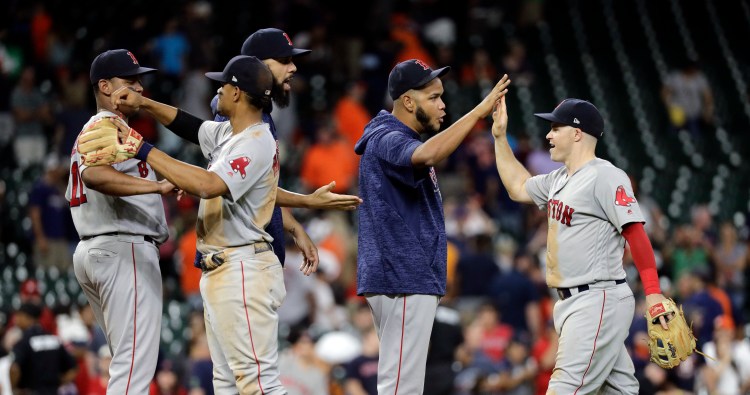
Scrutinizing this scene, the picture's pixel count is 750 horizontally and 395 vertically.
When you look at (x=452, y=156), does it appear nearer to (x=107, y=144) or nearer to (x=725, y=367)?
(x=725, y=367)

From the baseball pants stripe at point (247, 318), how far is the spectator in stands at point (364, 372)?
498 cm

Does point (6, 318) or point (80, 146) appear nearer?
point (80, 146)

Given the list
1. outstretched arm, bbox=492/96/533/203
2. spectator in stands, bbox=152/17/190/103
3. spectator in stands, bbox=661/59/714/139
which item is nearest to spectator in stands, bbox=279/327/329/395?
outstretched arm, bbox=492/96/533/203

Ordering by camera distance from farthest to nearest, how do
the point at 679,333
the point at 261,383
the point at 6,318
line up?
1. the point at 6,318
2. the point at 679,333
3. the point at 261,383

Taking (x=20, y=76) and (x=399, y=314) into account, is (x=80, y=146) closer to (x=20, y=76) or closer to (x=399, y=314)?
(x=399, y=314)

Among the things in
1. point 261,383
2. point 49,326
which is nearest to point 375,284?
point 261,383

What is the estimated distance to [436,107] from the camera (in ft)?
20.5

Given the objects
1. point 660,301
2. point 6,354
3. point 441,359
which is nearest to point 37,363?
point 6,354

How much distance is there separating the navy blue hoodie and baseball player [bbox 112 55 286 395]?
50 centimetres

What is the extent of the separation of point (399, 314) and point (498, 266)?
755cm

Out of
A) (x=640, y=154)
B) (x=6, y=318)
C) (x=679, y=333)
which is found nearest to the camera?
(x=679, y=333)

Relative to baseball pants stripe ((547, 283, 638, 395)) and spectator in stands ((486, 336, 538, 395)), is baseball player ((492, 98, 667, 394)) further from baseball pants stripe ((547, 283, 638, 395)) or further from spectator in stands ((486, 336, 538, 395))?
spectator in stands ((486, 336, 538, 395))

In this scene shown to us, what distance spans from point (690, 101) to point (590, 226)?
38.3 ft

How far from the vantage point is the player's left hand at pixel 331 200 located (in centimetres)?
612
